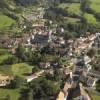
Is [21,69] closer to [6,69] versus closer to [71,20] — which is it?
[6,69]

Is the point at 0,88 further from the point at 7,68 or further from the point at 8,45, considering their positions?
the point at 8,45

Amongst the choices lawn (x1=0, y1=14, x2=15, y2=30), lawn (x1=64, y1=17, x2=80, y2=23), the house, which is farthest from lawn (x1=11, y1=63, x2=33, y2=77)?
lawn (x1=64, y1=17, x2=80, y2=23)

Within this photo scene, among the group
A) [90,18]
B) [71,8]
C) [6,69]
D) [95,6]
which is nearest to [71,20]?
[90,18]

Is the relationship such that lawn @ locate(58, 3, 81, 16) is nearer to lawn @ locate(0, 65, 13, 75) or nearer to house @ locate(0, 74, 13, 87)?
lawn @ locate(0, 65, 13, 75)

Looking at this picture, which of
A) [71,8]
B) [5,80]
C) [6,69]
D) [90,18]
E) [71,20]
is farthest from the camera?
[71,8]

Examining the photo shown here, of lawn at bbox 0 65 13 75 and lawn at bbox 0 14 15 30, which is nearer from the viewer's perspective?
lawn at bbox 0 65 13 75
